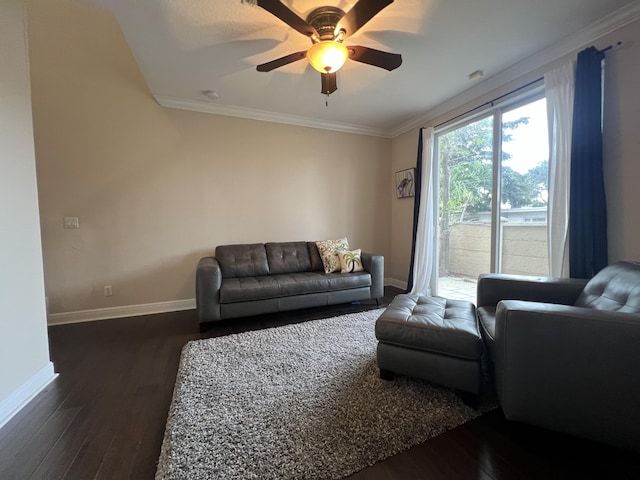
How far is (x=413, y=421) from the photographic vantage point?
1397mm

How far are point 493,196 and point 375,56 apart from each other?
199cm

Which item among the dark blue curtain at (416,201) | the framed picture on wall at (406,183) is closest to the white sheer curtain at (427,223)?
the dark blue curtain at (416,201)

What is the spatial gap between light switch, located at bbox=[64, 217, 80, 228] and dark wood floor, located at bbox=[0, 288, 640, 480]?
5.32 feet

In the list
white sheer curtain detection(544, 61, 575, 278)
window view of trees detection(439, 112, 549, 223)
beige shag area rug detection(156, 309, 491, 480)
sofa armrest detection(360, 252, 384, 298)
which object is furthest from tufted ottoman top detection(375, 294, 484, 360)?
window view of trees detection(439, 112, 549, 223)

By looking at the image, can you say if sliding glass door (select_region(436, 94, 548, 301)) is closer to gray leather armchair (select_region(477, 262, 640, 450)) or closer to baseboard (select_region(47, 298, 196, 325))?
gray leather armchair (select_region(477, 262, 640, 450))

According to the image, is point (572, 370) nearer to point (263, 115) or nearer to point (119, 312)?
point (263, 115)

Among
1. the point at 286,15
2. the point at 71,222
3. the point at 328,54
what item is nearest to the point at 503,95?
the point at 328,54

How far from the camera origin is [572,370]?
1.17 m

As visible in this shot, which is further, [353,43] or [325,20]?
[353,43]

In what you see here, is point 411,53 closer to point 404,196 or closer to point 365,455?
point 404,196

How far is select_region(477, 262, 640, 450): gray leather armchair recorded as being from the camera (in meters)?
1.09

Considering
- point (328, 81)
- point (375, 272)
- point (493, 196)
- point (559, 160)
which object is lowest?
point (375, 272)

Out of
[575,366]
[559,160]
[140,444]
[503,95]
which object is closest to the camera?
[575,366]

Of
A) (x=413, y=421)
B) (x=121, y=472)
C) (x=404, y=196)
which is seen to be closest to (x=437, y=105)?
(x=404, y=196)
